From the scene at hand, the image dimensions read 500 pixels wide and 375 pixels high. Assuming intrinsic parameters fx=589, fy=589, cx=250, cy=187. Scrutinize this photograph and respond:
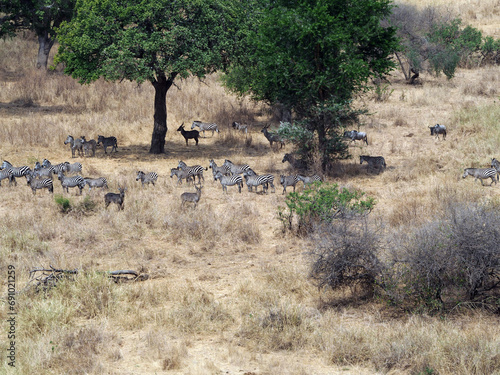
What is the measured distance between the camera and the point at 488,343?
7.27 meters

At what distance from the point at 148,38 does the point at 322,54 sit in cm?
579

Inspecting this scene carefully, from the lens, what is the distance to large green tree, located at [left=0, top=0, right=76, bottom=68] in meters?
30.4

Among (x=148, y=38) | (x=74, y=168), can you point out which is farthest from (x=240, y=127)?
(x=74, y=168)

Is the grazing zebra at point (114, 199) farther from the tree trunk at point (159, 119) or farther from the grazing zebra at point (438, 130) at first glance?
the grazing zebra at point (438, 130)

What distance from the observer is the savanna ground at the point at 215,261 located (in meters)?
7.66

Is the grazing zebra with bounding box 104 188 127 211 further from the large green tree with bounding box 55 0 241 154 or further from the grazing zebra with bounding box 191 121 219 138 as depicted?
the grazing zebra with bounding box 191 121 219 138

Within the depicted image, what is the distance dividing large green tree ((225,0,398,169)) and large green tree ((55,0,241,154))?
197 cm

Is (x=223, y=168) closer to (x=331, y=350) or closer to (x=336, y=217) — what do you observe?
(x=336, y=217)

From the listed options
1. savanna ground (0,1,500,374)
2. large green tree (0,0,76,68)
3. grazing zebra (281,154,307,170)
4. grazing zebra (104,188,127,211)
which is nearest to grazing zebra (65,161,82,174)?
savanna ground (0,1,500,374)

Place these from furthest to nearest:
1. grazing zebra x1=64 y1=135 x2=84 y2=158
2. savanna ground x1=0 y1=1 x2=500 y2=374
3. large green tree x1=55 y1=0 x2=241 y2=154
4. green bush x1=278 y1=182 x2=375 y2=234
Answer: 1. grazing zebra x1=64 y1=135 x2=84 y2=158
2. large green tree x1=55 y1=0 x2=241 y2=154
3. green bush x1=278 y1=182 x2=375 y2=234
4. savanna ground x1=0 y1=1 x2=500 y2=374

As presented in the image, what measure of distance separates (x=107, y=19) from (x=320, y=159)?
8.51m

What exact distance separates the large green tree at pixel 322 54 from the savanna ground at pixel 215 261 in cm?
192

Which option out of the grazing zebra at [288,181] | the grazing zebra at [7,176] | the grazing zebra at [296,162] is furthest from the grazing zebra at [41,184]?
the grazing zebra at [296,162]

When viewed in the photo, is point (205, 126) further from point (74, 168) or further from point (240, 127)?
point (74, 168)
